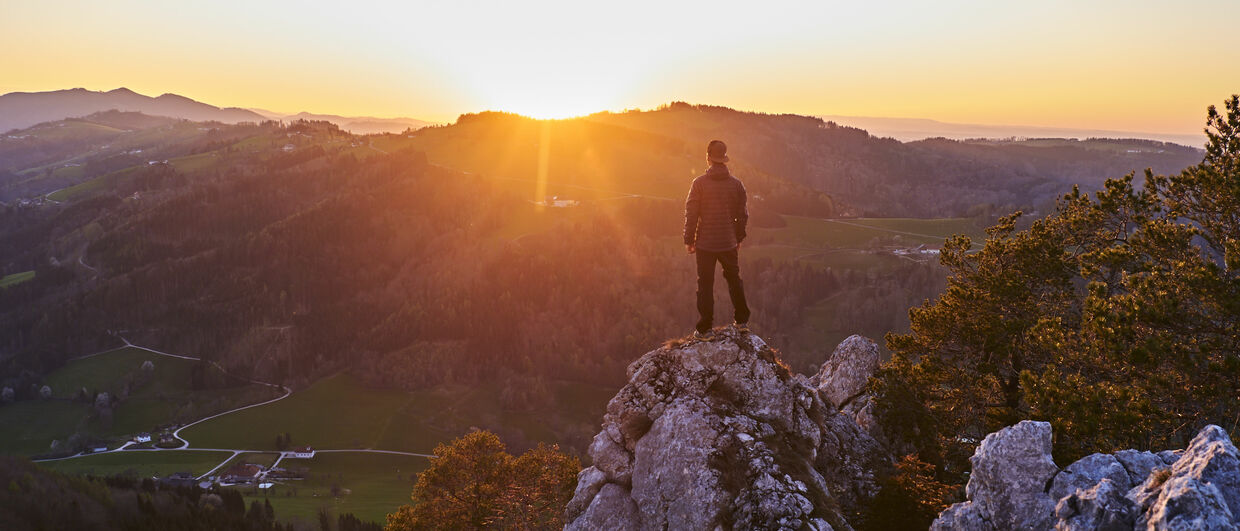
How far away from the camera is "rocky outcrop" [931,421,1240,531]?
12.4 m

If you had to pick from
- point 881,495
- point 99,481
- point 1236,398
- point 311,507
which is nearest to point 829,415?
point 881,495

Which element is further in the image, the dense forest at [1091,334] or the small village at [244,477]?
the small village at [244,477]

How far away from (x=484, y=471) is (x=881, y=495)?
85.2 feet

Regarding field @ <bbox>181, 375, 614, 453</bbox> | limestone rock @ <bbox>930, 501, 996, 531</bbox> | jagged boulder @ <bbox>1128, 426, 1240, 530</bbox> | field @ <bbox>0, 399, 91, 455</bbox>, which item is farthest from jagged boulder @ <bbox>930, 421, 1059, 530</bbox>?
field @ <bbox>0, 399, 91, 455</bbox>

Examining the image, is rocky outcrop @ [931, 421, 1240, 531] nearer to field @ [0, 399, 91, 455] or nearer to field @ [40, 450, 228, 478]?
field @ [40, 450, 228, 478]

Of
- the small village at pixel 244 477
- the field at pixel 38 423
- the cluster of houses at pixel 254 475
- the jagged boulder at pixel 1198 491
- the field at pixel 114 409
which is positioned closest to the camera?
the jagged boulder at pixel 1198 491

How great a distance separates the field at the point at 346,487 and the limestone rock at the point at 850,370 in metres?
105

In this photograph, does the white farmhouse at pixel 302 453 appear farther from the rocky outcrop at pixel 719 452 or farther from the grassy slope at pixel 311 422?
the rocky outcrop at pixel 719 452

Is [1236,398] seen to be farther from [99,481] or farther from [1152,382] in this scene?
[99,481]

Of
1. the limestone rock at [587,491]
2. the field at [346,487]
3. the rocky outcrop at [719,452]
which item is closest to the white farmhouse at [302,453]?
the field at [346,487]

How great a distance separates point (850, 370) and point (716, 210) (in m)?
19.9

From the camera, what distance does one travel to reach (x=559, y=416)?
187125 millimetres

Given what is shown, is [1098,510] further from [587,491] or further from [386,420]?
[386,420]

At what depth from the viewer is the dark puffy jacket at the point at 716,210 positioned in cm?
2145
